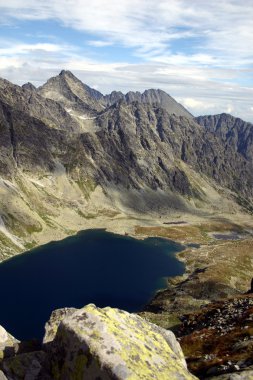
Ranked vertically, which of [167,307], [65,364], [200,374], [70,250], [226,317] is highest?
[65,364]

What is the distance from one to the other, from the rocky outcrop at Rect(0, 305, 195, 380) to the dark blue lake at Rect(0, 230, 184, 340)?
72.7 metres

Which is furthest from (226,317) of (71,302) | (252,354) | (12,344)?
(71,302)

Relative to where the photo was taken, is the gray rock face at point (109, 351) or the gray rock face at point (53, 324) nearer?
the gray rock face at point (109, 351)

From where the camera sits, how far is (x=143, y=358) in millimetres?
17562

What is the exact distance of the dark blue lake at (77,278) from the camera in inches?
4077

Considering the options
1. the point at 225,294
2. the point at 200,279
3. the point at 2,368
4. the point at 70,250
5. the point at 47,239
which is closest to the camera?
the point at 2,368

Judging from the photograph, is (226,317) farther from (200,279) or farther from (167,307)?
(200,279)

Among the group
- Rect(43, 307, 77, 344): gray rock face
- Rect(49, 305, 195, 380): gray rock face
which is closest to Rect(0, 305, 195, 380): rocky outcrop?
Rect(49, 305, 195, 380): gray rock face

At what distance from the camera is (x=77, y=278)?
134m

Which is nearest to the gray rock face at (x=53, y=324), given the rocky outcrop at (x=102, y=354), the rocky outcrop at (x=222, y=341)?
the rocky outcrop at (x=102, y=354)

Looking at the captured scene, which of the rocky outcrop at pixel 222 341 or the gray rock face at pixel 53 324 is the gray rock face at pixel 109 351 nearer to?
the gray rock face at pixel 53 324

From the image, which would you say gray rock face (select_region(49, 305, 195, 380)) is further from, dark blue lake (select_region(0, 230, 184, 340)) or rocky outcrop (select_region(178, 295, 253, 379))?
dark blue lake (select_region(0, 230, 184, 340))

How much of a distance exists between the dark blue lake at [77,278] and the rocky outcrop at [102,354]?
72.7 meters

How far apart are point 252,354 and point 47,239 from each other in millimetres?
167465
